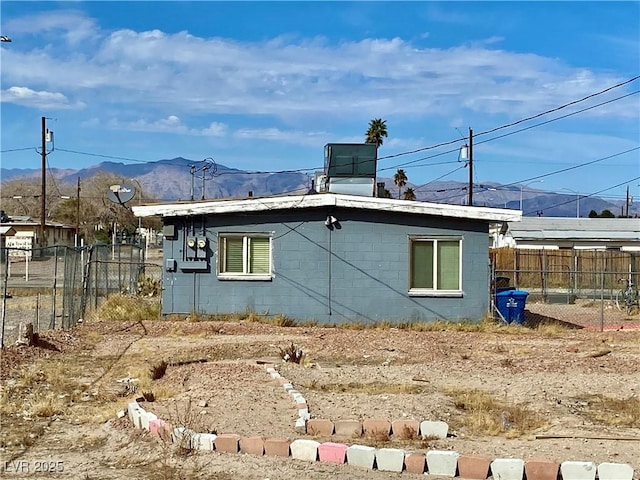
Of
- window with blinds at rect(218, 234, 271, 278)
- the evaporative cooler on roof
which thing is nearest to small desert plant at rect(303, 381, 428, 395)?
window with blinds at rect(218, 234, 271, 278)

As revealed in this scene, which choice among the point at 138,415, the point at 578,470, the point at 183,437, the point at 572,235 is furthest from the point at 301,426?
the point at 572,235

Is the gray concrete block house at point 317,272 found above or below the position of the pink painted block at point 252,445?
above

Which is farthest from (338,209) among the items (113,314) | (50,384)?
(50,384)

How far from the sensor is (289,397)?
374 inches

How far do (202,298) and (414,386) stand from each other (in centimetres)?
921

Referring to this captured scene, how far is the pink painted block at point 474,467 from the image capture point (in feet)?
21.9

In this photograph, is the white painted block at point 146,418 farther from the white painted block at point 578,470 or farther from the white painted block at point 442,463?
the white painted block at point 578,470

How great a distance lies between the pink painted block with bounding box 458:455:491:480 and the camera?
6.66m

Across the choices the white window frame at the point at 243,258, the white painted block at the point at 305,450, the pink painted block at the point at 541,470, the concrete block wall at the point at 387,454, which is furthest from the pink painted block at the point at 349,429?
the white window frame at the point at 243,258

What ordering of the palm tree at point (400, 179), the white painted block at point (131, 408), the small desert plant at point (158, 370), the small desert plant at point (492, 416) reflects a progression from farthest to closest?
the palm tree at point (400, 179)
the small desert plant at point (158, 370)
the white painted block at point (131, 408)
the small desert plant at point (492, 416)

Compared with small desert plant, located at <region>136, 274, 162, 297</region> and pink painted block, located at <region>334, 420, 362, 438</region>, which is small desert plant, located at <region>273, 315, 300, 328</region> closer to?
small desert plant, located at <region>136, 274, 162, 297</region>

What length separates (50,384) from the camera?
11.0 meters

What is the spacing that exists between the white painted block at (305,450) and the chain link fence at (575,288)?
1342 centimetres

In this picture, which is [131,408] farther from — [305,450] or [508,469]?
[508,469]
